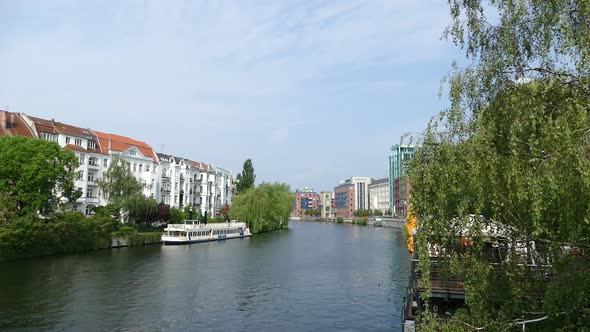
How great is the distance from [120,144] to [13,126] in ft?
69.7

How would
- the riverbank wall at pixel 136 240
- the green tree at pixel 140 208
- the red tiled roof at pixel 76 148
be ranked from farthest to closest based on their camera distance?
the red tiled roof at pixel 76 148, the green tree at pixel 140 208, the riverbank wall at pixel 136 240

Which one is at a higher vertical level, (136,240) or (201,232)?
(201,232)

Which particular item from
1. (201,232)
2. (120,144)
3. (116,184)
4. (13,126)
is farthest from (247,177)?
(13,126)

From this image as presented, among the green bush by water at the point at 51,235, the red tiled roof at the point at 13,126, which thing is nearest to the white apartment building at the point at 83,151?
the red tiled roof at the point at 13,126

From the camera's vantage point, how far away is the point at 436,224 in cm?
1084

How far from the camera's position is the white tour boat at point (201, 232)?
7243 cm

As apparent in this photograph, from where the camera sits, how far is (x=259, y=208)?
99.8 m

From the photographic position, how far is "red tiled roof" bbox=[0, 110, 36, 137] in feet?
223

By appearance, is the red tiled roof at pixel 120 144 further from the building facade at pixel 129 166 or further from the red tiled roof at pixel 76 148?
the red tiled roof at pixel 76 148

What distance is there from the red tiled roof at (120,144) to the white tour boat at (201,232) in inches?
729

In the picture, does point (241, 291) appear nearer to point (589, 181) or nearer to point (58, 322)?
point (58, 322)

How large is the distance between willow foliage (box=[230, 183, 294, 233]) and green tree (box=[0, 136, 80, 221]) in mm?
45739

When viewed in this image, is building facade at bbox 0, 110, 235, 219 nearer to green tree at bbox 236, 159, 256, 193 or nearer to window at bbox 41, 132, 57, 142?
window at bbox 41, 132, 57, 142

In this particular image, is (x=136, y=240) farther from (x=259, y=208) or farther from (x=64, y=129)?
(x=259, y=208)
